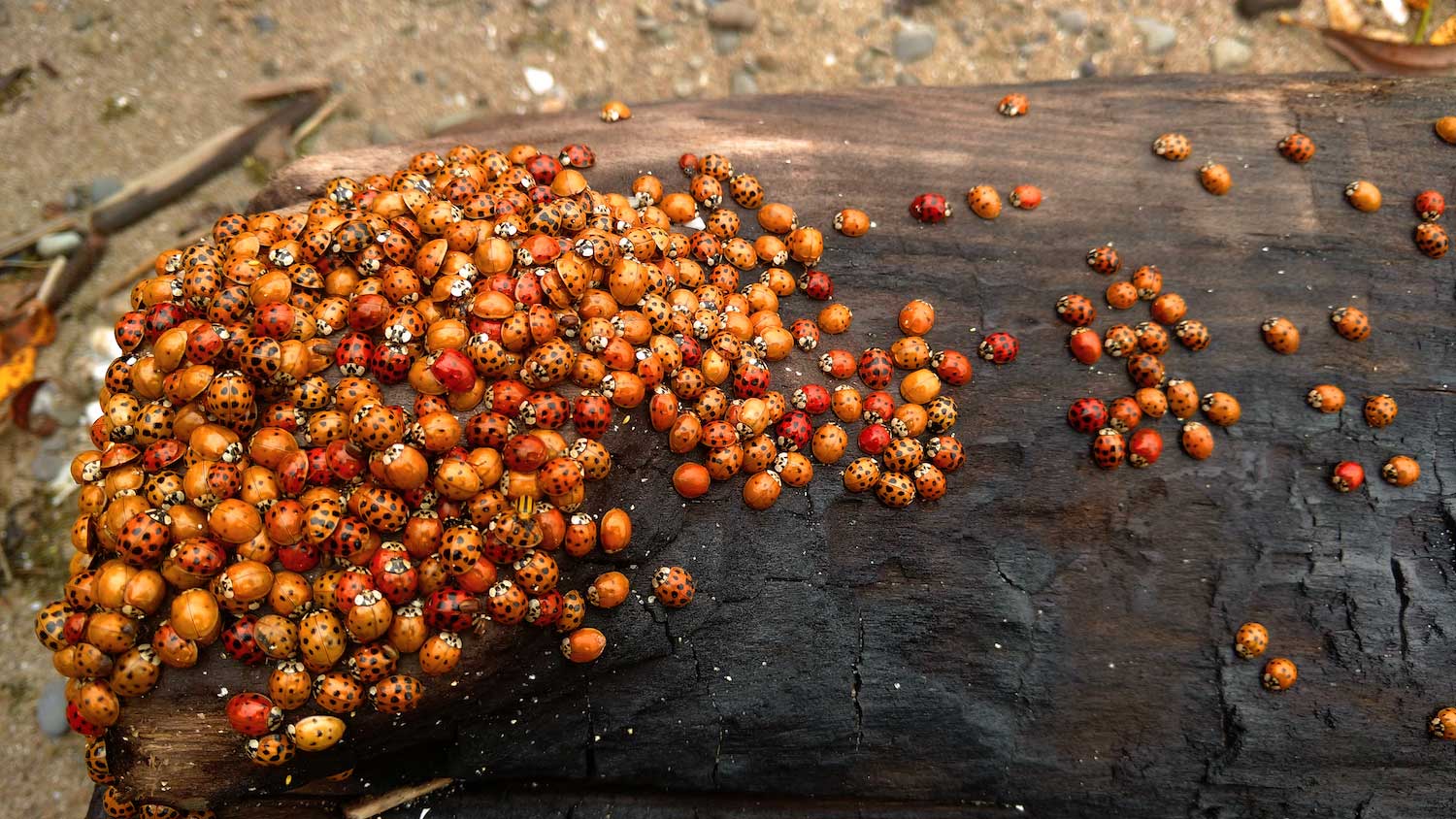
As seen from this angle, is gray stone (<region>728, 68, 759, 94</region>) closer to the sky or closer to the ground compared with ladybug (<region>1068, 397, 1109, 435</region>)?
closer to the sky

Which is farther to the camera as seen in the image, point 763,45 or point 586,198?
point 763,45

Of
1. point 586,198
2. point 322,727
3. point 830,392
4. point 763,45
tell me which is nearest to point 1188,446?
point 830,392

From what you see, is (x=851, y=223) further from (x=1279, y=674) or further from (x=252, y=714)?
(x=252, y=714)

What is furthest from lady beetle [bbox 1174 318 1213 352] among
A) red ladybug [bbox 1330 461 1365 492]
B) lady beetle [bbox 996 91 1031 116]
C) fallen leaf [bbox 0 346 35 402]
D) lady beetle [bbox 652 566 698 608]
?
fallen leaf [bbox 0 346 35 402]

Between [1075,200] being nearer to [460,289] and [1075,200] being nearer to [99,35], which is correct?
[460,289]

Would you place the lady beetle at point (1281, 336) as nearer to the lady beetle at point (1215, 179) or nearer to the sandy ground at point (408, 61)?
the lady beetle at point (1215, 179)

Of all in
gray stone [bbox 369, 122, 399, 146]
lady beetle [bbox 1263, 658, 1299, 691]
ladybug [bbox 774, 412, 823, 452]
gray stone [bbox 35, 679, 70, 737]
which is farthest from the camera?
gray stone [bbox 369, 122, 399, 146]

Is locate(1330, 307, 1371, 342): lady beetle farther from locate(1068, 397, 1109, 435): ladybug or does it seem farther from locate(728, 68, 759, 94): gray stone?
locate(728, 68, 759, 94): gray stone

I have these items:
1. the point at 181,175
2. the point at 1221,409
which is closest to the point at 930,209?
the point at 1221,409
